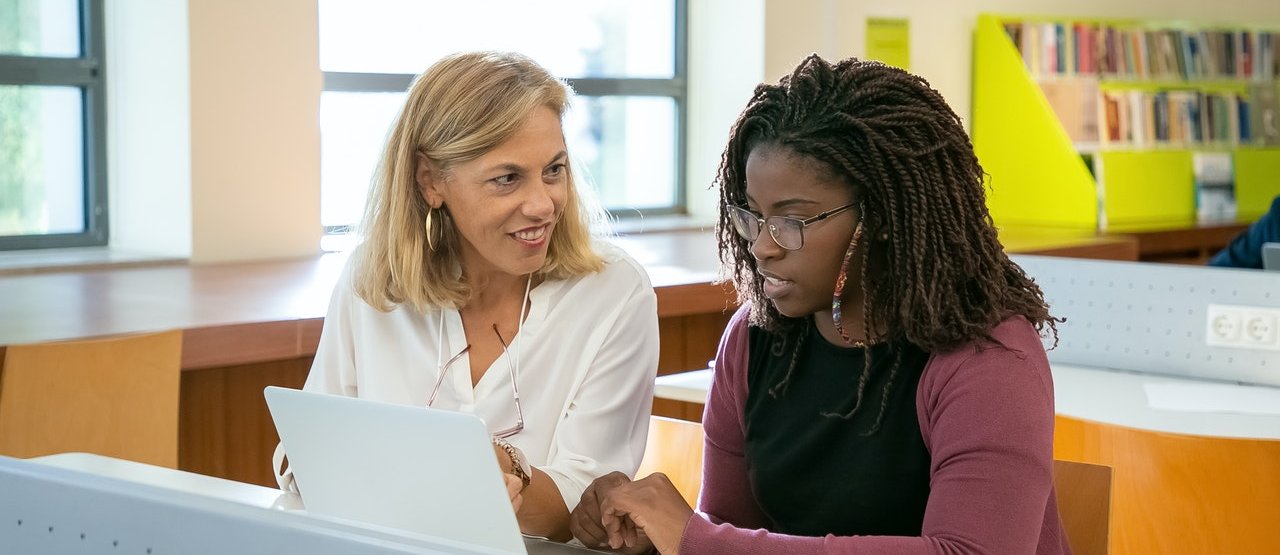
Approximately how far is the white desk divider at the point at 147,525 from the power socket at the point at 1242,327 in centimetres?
223

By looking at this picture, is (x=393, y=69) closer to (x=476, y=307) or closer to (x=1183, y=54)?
(x=476, y=307)

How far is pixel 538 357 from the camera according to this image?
69.4 inches

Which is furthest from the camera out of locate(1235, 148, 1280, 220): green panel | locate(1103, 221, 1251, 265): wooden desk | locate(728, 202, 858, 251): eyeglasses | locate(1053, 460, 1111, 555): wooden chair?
locate(1235, 148, 1280, 220): green panel

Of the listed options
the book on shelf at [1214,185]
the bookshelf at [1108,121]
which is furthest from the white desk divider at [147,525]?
the book on shelf at [1214,185]

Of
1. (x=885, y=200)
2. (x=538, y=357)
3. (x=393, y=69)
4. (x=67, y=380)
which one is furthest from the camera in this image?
(x=393, y=69)

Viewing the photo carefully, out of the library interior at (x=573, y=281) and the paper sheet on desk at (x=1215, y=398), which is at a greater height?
the library interior at (x=573, y=281)

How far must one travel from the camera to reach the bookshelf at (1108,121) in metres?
5.30

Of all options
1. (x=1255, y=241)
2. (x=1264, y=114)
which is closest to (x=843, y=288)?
(x=1255, y=241)

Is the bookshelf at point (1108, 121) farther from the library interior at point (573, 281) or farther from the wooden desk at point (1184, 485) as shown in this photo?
the wooden desk at point (1184, 485)

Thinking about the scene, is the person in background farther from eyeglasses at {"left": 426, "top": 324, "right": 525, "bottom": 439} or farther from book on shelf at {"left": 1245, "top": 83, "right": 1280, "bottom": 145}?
book on shelf at {"left": 1245, "top": 83, "right": 1280, "bottom": 145}

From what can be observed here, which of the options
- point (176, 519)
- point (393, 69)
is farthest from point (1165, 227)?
point (176, 519)

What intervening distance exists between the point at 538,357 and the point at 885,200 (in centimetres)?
61

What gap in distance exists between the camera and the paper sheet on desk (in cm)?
238

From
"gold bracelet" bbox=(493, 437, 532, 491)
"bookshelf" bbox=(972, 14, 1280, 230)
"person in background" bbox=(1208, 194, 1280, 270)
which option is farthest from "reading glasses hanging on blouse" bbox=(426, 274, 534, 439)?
"bookshelf" bbox=(972, 14, 1280, 230)
